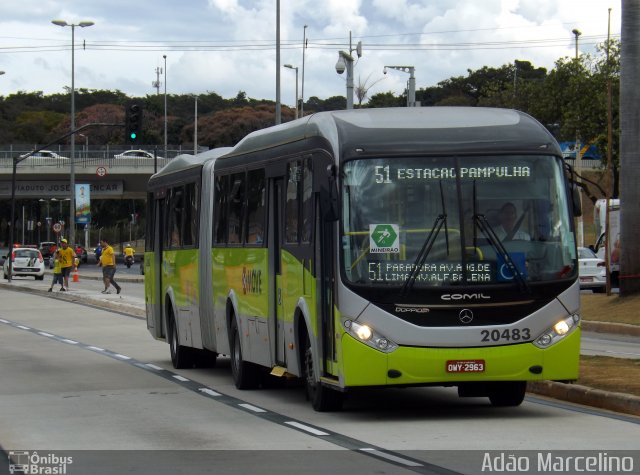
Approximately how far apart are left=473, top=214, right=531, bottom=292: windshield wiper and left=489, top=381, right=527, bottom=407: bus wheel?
1389mm

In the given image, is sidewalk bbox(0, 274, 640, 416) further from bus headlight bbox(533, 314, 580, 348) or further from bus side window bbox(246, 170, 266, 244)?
bus side window bbox(246, 170, 266, 244)

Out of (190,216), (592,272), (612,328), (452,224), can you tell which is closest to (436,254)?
(452,224)

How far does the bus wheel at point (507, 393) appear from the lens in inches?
561

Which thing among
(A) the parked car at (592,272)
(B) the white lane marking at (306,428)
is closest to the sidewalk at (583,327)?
(B) the white lane marking at (306,428)

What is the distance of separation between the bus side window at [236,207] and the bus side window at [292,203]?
1.95 metres

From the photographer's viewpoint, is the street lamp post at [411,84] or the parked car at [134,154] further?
the parked car at [134,154]

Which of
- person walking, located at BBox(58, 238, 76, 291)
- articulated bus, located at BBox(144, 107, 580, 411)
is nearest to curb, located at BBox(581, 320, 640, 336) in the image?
articulated bus, located at BBox(144, 107, 580, 411)

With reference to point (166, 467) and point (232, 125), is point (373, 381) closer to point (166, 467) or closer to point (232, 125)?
point (166, 467)

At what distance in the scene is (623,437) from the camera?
38.5 feet

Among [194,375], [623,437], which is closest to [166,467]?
[623,437]

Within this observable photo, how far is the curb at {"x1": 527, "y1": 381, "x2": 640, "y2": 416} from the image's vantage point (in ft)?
44.9

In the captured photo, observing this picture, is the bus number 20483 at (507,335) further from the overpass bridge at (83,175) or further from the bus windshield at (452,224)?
the overpass bridge at (83,175)

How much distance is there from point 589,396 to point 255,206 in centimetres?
461

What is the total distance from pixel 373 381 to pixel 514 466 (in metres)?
3.08
